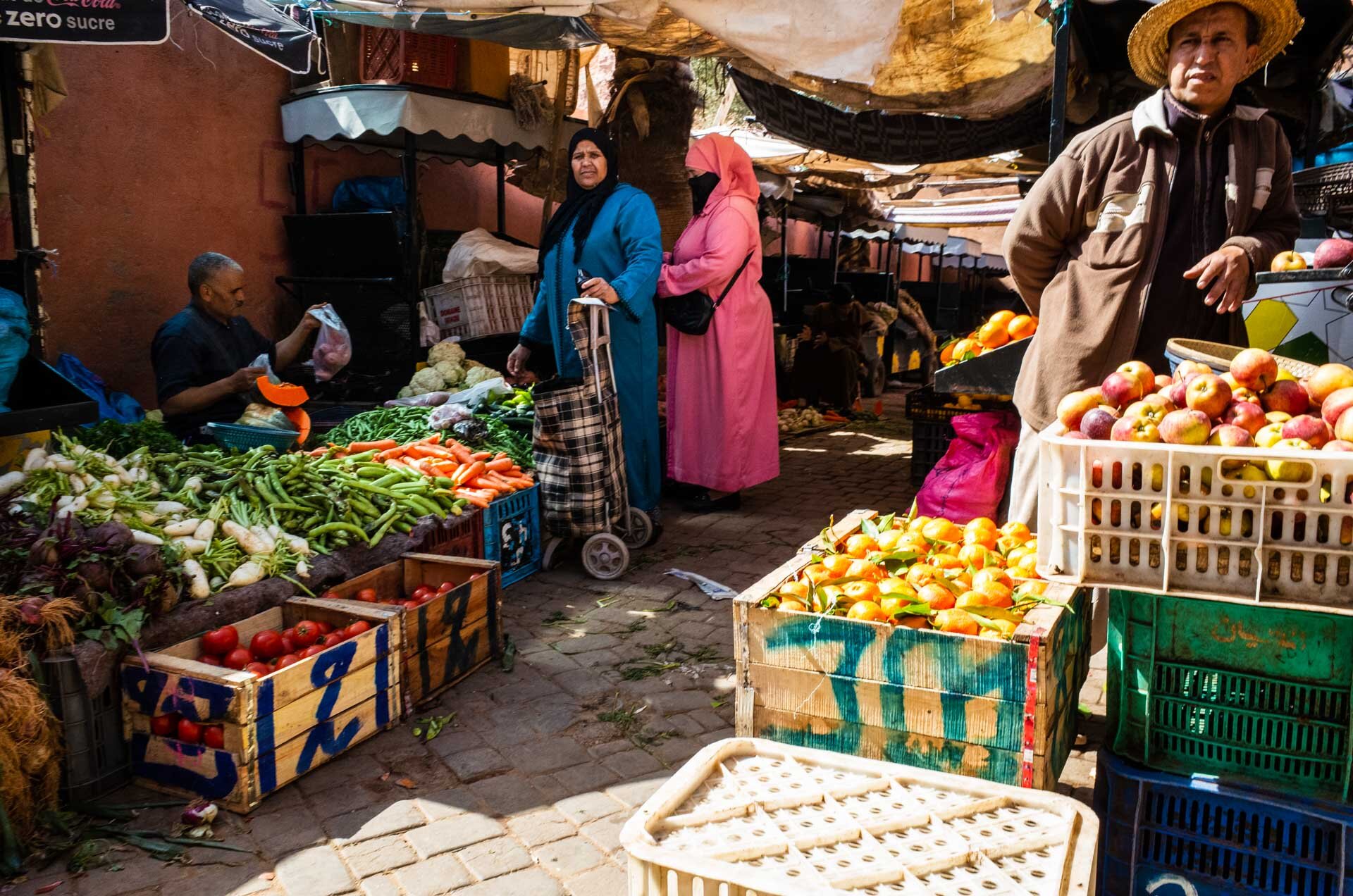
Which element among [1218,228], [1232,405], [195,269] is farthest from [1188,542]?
[195,269]

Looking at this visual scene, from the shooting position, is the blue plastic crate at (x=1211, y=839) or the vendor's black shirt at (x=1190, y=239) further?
the vendor's black shirt at (x=1190, y=239)

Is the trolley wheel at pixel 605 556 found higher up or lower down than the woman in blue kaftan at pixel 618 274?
lower down

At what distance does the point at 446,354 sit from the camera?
793cm

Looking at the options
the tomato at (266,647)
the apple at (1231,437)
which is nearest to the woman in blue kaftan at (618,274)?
the tomato at (266,647)

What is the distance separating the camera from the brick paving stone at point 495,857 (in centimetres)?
291

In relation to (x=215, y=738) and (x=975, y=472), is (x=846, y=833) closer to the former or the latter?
(x=215, y=738)

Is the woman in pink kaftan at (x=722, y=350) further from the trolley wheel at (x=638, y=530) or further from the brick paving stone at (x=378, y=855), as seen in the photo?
the brick paving stone at (x=378, y=855)

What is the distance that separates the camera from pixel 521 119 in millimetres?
8586

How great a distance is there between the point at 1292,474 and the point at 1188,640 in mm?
590

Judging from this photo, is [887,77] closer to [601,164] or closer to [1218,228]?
[601,164]

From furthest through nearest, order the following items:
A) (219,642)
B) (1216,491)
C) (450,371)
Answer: (450,371)
(219,642)
(1216,491)

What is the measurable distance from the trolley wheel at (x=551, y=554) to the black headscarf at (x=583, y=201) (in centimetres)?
183

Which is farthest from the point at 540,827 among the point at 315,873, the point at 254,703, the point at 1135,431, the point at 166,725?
the point at 1135,431

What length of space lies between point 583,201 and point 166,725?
4.07m
